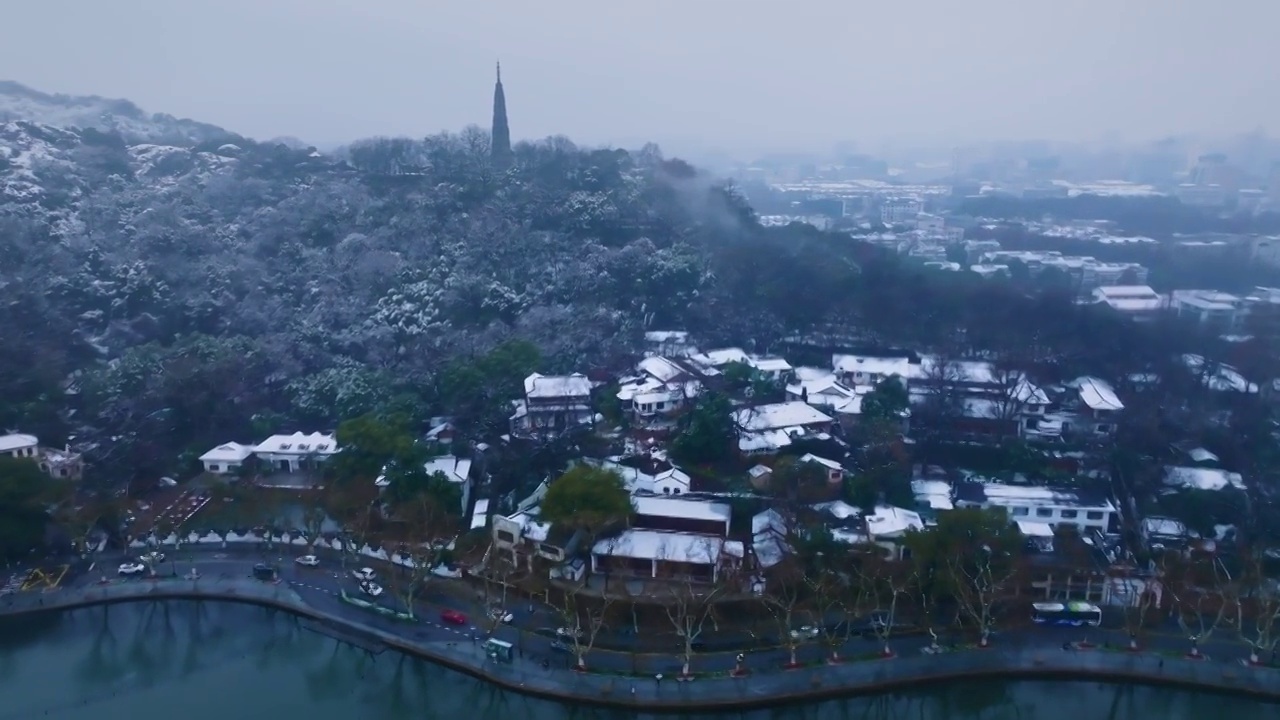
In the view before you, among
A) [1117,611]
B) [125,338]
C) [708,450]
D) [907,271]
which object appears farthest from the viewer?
[907,271]

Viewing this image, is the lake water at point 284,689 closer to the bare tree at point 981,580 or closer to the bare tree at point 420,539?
the bare tree at point 981,580

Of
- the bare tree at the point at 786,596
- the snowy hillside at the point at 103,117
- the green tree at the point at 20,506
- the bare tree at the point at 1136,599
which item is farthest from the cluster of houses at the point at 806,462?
the snowy hillside at the point at 103,117

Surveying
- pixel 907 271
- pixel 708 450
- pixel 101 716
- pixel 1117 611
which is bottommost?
pixel 101 716

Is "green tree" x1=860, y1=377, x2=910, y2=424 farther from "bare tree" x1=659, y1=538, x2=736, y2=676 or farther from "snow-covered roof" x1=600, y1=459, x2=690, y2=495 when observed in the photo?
"bare tree" x1=659, y1=538, x2=736, y2=676

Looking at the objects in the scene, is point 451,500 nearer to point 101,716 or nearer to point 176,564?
point 176,564

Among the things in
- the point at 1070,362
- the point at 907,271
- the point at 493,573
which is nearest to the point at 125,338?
the point at 493,573
